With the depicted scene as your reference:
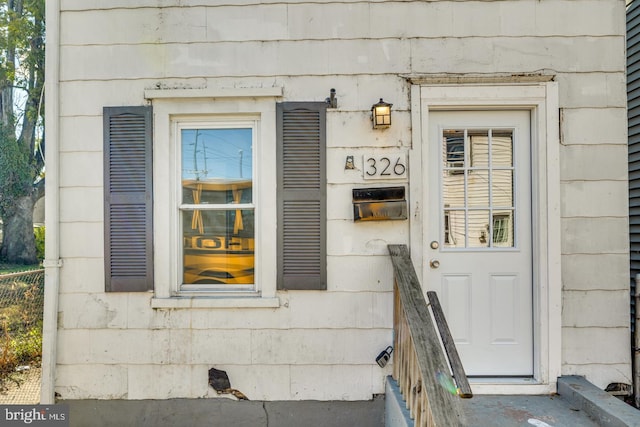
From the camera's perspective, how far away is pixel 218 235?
255 centimetres

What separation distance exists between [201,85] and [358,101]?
1.14 meters

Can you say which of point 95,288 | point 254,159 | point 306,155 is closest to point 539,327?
point 306,155

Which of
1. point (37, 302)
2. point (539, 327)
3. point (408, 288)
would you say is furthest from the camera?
point (37, 302)

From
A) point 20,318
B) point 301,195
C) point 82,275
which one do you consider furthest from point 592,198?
point 20,318

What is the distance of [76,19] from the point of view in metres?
2.51

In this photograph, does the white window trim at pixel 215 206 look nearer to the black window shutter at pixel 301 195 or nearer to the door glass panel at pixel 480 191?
the black window shutter at pixel 301 195

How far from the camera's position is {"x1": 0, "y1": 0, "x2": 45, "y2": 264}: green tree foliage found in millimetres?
4797

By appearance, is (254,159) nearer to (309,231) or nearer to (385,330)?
(309,231)

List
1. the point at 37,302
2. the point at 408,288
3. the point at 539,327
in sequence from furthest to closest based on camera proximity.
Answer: the point at 37,302 < the point at 539,327 < the point at 408,288

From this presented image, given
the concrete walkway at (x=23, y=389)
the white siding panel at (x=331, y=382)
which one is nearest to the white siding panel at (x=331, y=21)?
the white siding panel at (x=331, y=382)

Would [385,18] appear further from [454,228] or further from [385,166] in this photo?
[454,228]

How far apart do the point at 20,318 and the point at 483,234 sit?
13.2 feet

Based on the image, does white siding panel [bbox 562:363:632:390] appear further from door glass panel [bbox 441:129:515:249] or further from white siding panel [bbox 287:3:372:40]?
white siding panel [bbox 287:3:372:40]

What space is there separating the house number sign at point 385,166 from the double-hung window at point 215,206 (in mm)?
853
